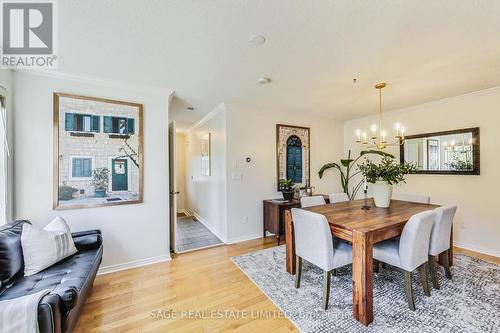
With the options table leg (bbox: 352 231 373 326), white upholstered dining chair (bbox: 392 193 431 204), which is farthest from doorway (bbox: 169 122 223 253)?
white upholstered dining chair (bbox: 392 193 431 204)

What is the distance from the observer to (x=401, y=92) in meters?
3.21

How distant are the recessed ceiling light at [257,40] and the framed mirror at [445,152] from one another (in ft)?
11.7

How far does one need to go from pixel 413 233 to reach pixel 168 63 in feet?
9.63

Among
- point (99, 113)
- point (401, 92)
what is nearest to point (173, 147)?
point (99, 113)

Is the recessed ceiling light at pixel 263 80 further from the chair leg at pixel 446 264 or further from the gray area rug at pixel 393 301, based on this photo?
the chair leg at pixel 446 264

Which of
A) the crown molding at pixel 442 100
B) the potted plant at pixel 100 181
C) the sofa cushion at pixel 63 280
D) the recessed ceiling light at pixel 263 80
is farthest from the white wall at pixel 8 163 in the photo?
the crown molding at pixel 442 100

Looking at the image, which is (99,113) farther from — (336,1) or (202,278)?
(336,1)

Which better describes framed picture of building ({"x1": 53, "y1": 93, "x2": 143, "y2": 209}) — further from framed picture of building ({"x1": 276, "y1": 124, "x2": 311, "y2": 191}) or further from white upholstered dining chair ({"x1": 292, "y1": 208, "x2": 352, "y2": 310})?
framed picture of building ({"x1": 276, "y1": 124, "x2": 311, "y2": 191})

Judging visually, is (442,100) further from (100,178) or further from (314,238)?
(100,178)

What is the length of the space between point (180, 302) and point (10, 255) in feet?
4.75

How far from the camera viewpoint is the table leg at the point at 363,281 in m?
1.77

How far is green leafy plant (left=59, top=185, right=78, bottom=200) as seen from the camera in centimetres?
251

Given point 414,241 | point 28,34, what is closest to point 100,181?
point 28,34

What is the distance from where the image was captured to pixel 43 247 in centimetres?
187
